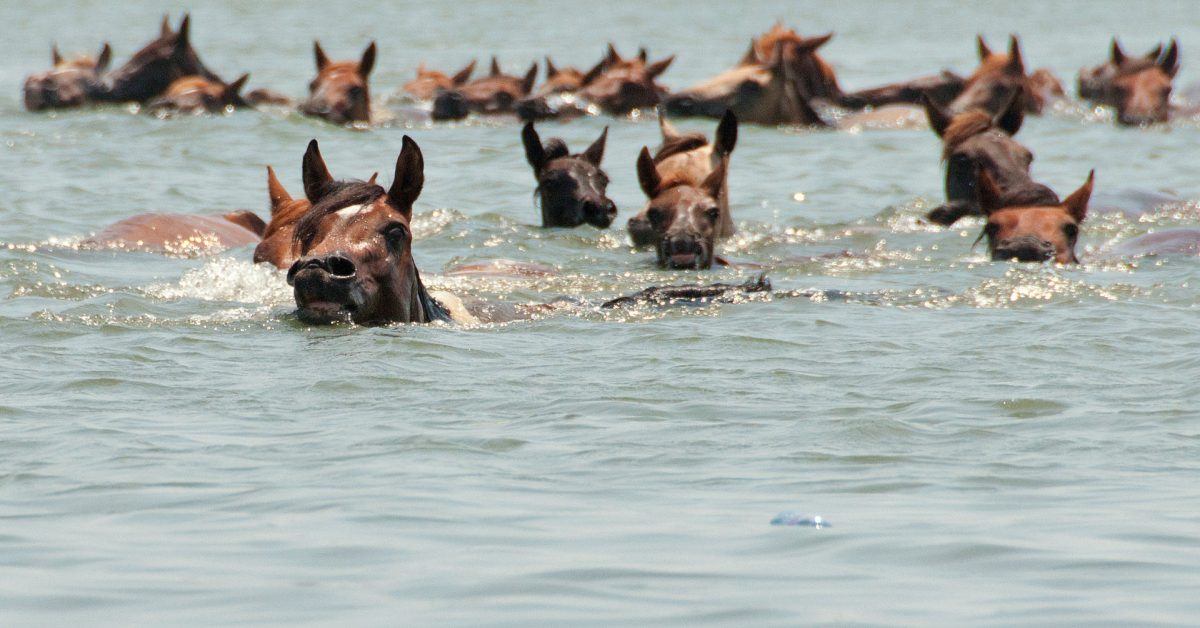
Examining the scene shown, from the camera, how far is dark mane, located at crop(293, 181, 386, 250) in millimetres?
8602

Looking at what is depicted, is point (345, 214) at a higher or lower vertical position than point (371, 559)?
higher

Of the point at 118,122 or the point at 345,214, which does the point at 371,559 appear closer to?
the point at 345,214

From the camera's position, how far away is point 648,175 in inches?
508

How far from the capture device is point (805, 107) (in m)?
23.2

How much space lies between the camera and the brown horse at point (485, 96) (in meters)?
23.4

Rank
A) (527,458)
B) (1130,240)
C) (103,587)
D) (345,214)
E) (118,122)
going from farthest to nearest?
(118,122) → (1130,240) → (345,214) → (527,458) → (103,587)

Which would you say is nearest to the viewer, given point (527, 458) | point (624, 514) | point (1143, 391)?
point (624, 514)

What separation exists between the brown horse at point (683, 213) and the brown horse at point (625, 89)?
10.6m

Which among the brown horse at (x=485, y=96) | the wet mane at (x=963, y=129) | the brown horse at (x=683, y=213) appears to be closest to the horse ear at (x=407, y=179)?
the brown horse at (x=683, y=213)

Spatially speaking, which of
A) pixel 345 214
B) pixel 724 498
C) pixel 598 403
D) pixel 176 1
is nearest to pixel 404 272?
pixel 345 214

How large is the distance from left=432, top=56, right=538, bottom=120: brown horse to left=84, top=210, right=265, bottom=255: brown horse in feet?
34.2

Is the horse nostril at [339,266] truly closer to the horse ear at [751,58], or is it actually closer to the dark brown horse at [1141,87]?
the horse ear at [751,58]

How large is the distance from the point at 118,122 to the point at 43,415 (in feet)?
52.5

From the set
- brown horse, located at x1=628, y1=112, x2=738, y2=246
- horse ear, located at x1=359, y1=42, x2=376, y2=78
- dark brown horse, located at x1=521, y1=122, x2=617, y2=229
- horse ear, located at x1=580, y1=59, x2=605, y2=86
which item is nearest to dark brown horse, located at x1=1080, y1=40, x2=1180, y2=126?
horse ear, located at x1=580, y1=59, x2=605, y2=86
